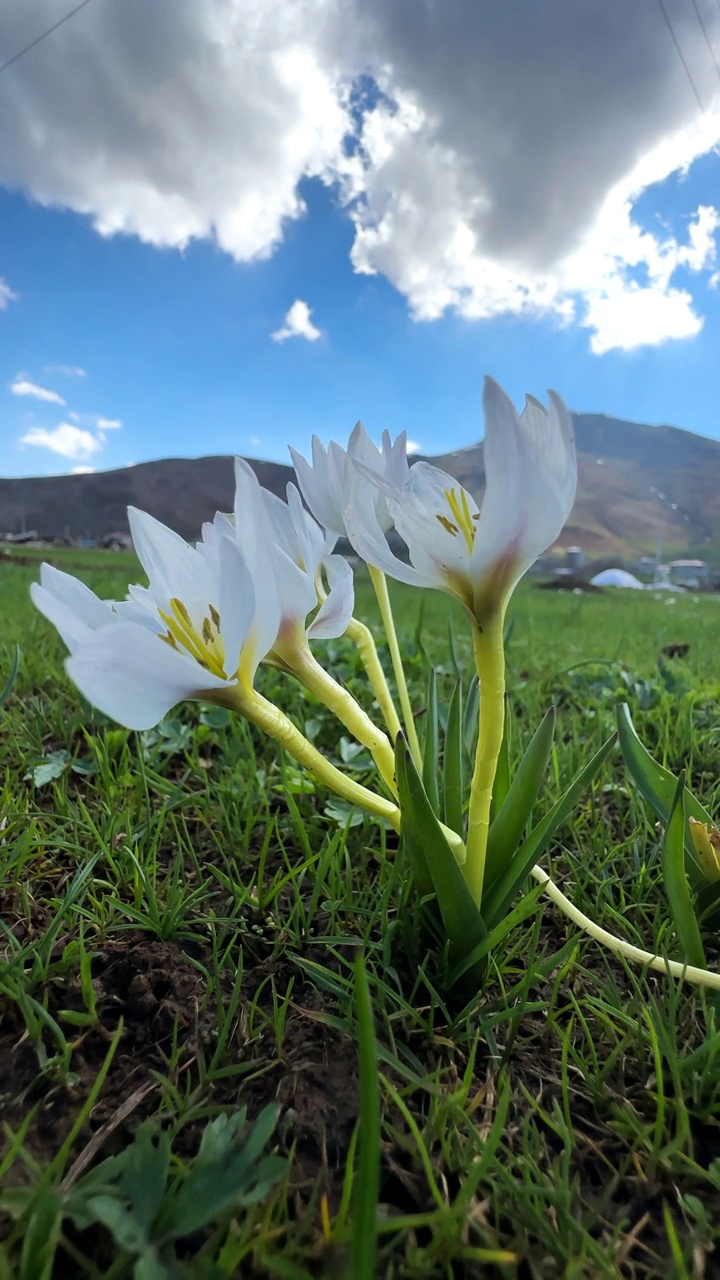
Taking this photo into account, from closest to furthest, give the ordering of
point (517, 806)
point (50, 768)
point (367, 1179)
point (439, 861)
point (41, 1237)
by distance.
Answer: point (367, 1179)
point (41, 1237)
point (439, 861)
point (517, 806)
point (50, 768)

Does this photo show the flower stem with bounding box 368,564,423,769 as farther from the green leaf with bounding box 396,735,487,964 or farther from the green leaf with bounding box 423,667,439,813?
the green leaf with bounding box 396,735,487,964

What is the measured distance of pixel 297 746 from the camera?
861 mm

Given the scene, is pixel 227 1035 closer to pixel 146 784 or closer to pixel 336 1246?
pixel 336 1246

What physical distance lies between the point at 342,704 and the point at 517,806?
0.28m

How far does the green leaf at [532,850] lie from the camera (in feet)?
2.87

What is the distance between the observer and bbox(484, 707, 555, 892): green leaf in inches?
34.4

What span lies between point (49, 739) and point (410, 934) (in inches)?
48.0

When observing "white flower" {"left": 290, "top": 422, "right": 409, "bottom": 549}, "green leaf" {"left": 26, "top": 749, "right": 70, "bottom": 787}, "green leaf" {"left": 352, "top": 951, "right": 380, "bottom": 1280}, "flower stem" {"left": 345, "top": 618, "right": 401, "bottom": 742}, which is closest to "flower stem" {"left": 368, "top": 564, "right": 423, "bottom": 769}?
"flower stem" {"left": 345, "top": 618, "right": 401, "bottom": 742}

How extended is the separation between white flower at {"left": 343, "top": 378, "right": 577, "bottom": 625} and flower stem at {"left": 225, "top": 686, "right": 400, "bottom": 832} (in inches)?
9.1

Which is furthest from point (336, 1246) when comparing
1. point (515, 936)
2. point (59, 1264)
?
point (515, 936)

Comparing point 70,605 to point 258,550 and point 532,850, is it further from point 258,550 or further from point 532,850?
point 532,850

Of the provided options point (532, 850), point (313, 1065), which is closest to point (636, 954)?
point (532, 850)

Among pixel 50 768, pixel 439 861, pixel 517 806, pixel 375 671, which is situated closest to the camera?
pixel 439 861

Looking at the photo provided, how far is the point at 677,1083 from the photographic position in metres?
0.76
